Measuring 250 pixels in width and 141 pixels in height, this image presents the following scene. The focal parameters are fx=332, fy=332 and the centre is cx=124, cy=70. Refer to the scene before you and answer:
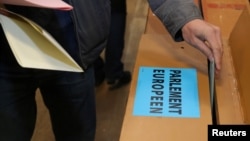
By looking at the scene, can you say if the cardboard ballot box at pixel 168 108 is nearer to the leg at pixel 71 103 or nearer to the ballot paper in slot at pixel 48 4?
the leg at pixel 71 103

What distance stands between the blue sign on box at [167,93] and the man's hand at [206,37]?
0.33 feet

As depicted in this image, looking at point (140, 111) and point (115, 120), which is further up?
point (140, 111)

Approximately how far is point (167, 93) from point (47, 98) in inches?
12.4

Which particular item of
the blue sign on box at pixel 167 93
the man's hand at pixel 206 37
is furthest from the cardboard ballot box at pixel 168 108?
the man's hand at pixel 206 37

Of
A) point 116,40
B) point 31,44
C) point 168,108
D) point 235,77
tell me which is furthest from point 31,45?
point 116,40

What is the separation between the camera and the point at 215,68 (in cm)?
78

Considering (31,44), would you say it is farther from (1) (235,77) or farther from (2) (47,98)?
(1) (235,77)

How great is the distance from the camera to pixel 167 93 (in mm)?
796

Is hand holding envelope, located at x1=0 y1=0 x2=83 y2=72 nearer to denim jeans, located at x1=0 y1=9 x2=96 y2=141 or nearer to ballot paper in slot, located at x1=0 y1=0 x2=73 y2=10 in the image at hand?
ballot paper in slot, located at x1=0 y1=0 x2=73 y2=10

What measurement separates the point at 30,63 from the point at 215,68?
0.46m

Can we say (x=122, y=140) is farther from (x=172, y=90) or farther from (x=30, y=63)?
(x=30, y=63)

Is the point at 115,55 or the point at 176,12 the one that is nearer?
the point at 176,12

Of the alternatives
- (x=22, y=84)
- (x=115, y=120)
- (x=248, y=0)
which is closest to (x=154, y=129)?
(x=22, y=84)

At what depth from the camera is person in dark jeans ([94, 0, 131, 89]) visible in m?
1.61
